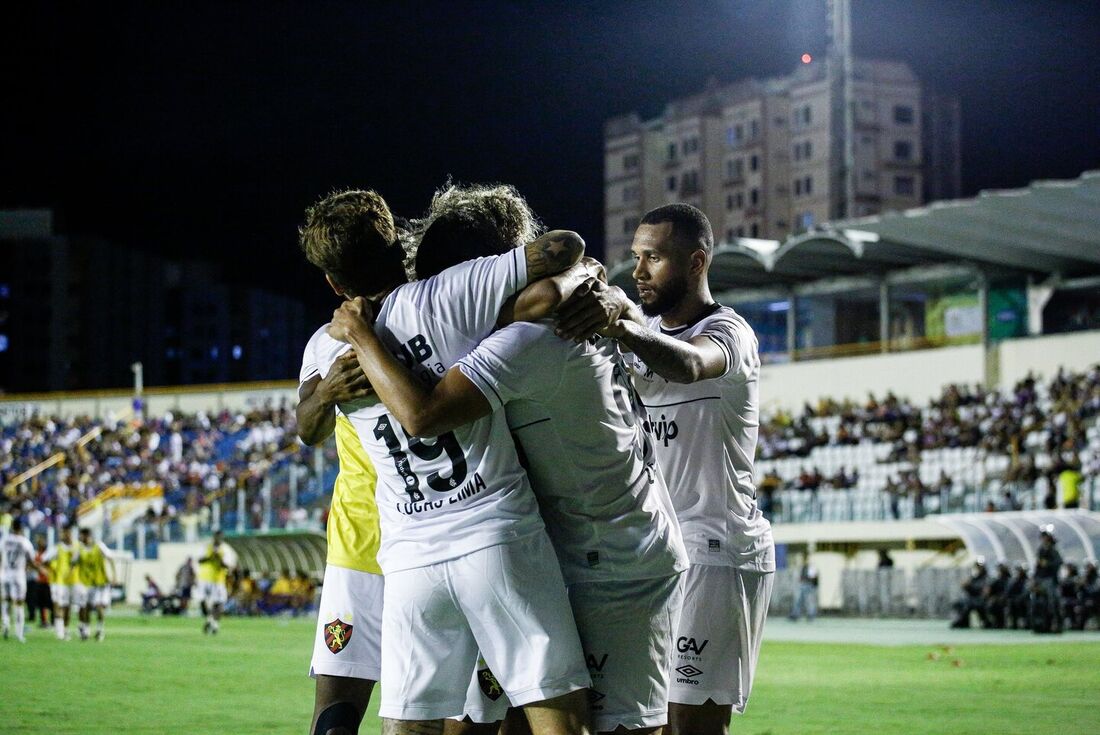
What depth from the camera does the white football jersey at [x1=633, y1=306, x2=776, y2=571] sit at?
585 centimetres

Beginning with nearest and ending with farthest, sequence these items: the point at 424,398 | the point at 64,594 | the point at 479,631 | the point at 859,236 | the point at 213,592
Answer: the point at 424,398 < the point at 479,631 < the point at 64,594 < the point at 213,592 < the point at 859,236

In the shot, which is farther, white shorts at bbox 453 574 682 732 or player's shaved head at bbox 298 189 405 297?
player's shaved head at bbox 298 189 405 297

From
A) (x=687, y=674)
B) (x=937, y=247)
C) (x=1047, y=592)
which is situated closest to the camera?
(x=687, y=674)

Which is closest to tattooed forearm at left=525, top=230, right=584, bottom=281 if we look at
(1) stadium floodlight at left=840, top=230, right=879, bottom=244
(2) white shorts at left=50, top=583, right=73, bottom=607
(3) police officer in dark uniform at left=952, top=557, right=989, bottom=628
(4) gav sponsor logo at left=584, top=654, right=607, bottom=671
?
(4) gav sponsor logo at left=584, top=654, right=607, bottom=671

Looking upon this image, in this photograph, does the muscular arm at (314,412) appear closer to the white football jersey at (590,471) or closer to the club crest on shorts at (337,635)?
the white football jersey at (590,471)

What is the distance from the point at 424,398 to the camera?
14.2 ft

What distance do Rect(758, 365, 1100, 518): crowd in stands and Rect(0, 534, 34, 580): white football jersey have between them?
17487 millimetres

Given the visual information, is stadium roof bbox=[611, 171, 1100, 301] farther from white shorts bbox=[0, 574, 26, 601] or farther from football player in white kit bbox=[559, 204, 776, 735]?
football player in white kit bbox=[559, 204, 776, 735]

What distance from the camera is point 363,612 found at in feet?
19.4

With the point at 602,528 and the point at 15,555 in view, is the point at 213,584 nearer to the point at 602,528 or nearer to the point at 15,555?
the point at 15,555

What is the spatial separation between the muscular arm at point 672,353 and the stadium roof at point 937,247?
27.2 m

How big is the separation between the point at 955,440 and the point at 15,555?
70.8ft

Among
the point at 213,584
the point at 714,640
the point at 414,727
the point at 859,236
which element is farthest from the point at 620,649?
the point at 859,236

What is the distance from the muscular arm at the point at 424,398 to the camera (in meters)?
4.30
